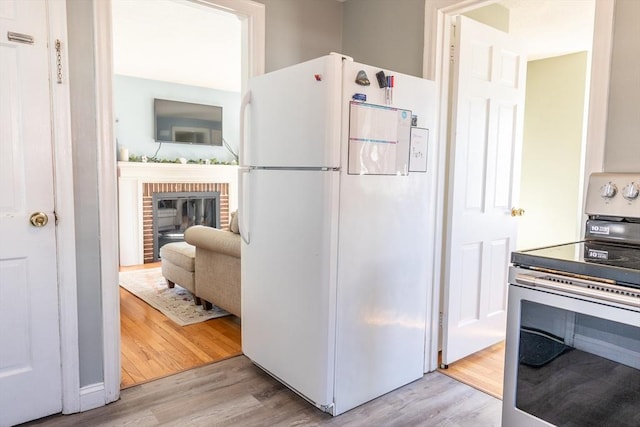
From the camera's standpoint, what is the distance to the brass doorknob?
1.95m

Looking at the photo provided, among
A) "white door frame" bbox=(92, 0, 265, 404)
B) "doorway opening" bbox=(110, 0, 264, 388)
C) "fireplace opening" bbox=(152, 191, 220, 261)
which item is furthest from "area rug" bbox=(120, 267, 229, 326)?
"white door frame" bbox=(92, 0, 265, 404)

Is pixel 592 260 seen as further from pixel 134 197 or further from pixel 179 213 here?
pixel 179 213

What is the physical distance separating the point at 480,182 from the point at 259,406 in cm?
187

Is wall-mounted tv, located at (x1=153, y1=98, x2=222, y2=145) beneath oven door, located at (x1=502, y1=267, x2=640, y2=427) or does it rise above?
above

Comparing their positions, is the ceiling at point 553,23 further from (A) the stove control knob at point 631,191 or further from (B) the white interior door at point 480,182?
(A) the stove control knob at point 631,191

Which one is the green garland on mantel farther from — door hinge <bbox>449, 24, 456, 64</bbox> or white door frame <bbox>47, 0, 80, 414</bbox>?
door hinge <bbox>449, 24, 456, 64</bbox>

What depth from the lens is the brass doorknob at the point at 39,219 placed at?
6.40 feet

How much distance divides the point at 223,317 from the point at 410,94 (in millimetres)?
2324

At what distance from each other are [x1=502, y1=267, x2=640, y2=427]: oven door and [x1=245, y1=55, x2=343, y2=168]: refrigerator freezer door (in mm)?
984

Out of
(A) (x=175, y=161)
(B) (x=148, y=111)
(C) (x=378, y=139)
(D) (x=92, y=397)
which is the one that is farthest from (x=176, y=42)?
(D) (x=92, y=397)

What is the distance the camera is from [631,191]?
5.26ft

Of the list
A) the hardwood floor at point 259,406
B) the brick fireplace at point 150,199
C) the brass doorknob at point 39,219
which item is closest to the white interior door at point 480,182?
the hardwood floor at point 259,406

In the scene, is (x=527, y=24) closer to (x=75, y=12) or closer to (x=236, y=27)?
(x=236, y=27)

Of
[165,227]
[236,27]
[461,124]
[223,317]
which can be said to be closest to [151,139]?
[165,227]
